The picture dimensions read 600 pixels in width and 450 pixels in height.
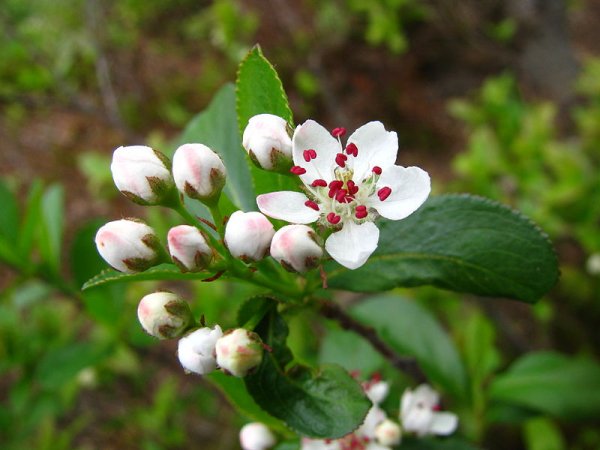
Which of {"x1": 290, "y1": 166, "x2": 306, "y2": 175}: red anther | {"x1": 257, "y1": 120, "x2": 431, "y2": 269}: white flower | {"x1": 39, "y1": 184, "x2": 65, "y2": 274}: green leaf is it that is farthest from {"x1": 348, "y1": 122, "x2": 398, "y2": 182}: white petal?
{"x1": 39, "y1": 184, "x2": 65, "y2": 274}: green leaf

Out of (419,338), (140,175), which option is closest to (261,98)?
(140,175)

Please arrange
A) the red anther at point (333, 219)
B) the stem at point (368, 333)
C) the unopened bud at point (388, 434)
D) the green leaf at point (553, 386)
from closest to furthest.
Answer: the red anther at point (333, 219) < the stem at point (368, 333) < the unopened bud at point (388, 434) < the green leaf at point (553, 386)

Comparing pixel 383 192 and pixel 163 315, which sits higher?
pixel 383 192

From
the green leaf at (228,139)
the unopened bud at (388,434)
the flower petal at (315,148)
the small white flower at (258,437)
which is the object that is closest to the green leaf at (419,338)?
the unopened bud at (388,434)

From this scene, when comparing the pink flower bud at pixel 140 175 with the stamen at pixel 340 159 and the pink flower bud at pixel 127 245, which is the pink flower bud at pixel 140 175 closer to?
the pink flower bud at pixel 127 245

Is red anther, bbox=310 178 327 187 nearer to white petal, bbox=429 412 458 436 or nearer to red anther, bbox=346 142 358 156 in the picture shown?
red anther, bbox=346 142 358 156

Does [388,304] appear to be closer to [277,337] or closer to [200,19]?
[277,337]

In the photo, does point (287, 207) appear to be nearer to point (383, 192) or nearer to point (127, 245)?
point (383, 192)
